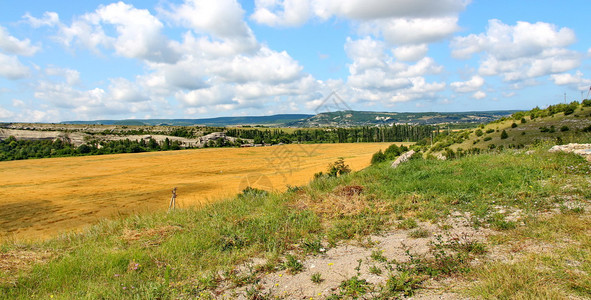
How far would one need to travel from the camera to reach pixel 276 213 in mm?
7355

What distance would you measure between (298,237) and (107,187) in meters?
40.1

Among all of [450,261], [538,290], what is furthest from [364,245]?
[538,290]

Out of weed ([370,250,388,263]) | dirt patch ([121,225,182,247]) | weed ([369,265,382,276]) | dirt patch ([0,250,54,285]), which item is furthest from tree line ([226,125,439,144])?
weed ([369,265,382,276])

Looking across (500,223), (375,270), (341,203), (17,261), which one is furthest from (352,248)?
(17,261)

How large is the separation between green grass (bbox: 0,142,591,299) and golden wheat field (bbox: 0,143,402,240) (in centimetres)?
370

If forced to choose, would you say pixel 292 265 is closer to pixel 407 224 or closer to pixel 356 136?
pixel 407 224

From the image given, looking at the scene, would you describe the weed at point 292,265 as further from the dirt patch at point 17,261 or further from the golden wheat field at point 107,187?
the golden wheat field at point 107,187

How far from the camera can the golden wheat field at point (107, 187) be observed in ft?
61.0

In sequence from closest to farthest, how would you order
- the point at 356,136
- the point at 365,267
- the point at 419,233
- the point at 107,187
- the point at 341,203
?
the point at 365,267
the point at 419,233
the point at 341,203
the point at 107,187
the point at 356,136

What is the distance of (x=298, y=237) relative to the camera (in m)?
5.95

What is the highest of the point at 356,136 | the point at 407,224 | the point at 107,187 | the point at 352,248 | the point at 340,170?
the point at 407,224

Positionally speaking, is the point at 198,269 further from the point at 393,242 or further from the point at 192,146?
the point at 192,146

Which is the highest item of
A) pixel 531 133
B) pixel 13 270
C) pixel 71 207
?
pixel 531 133

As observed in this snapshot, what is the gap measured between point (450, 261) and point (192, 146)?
106 meters
